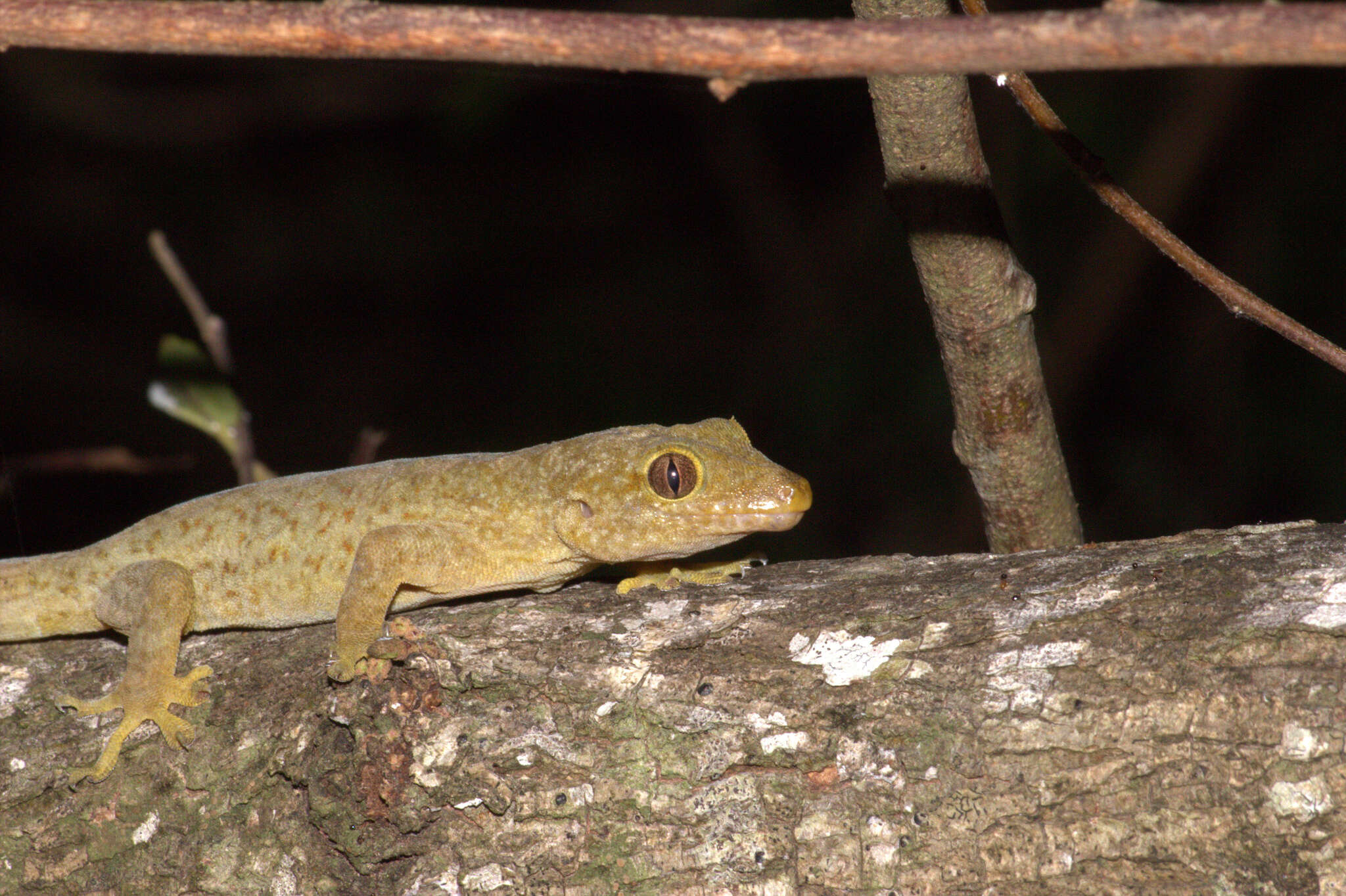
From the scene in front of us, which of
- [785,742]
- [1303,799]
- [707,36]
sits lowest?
[1303,799]

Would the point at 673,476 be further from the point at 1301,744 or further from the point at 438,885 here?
the point at 1301,744

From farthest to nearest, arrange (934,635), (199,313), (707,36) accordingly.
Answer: (199,313) < (934,635) < (707,36)

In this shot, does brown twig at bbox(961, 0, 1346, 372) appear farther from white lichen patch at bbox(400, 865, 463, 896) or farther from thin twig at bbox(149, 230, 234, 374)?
thin twig at bbox(149, 230, 234, 374)

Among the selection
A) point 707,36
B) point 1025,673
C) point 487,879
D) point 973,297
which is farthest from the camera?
point 973,297

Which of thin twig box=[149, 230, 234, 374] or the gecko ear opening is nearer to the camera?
the gecko ear opening

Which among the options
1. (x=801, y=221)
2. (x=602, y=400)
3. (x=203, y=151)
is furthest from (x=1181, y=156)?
(x=203, y=151)

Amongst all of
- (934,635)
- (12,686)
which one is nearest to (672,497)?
(934,635)

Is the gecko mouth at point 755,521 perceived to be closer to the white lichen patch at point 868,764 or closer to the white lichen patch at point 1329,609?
the white lichen patch at point 868,764

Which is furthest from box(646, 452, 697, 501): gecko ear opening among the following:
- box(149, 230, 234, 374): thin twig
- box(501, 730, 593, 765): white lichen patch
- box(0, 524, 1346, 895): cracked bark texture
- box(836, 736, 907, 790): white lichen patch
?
box(149, 230, 234, 374): thin twig

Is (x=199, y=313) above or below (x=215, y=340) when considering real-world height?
above
